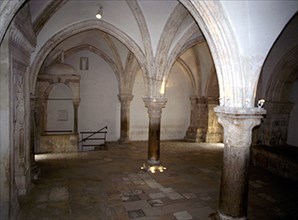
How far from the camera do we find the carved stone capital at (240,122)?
12.6ft

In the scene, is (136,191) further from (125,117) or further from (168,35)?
(125,117)

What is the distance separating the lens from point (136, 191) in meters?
6.14

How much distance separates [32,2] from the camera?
545 centimetres

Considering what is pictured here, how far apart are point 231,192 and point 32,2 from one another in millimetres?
5386

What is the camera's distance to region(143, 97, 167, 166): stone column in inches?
308

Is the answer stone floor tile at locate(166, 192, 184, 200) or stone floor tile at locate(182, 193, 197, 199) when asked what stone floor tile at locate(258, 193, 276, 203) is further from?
stone floor tile at locate(166, 192, 184, 200)

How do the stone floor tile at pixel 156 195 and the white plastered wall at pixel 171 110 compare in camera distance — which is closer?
the stone floor tile at pixel 156 195

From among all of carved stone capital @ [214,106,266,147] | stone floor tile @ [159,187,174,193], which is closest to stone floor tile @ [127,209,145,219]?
stone floor tile @ [159,187,174,193]

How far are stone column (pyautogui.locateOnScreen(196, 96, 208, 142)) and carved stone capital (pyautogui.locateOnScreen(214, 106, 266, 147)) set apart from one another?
29.6 feet

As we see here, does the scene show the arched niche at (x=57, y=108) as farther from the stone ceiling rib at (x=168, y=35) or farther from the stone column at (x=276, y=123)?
the stone column at (x=276, y=123)

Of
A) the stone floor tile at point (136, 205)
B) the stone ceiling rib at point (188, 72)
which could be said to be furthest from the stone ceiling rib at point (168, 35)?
the stone ceiling rib at point (188, 72)

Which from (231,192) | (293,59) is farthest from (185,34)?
(231,192)

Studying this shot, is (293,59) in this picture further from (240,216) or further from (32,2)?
(32,2)

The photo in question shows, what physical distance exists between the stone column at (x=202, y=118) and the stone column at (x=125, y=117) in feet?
11.5
